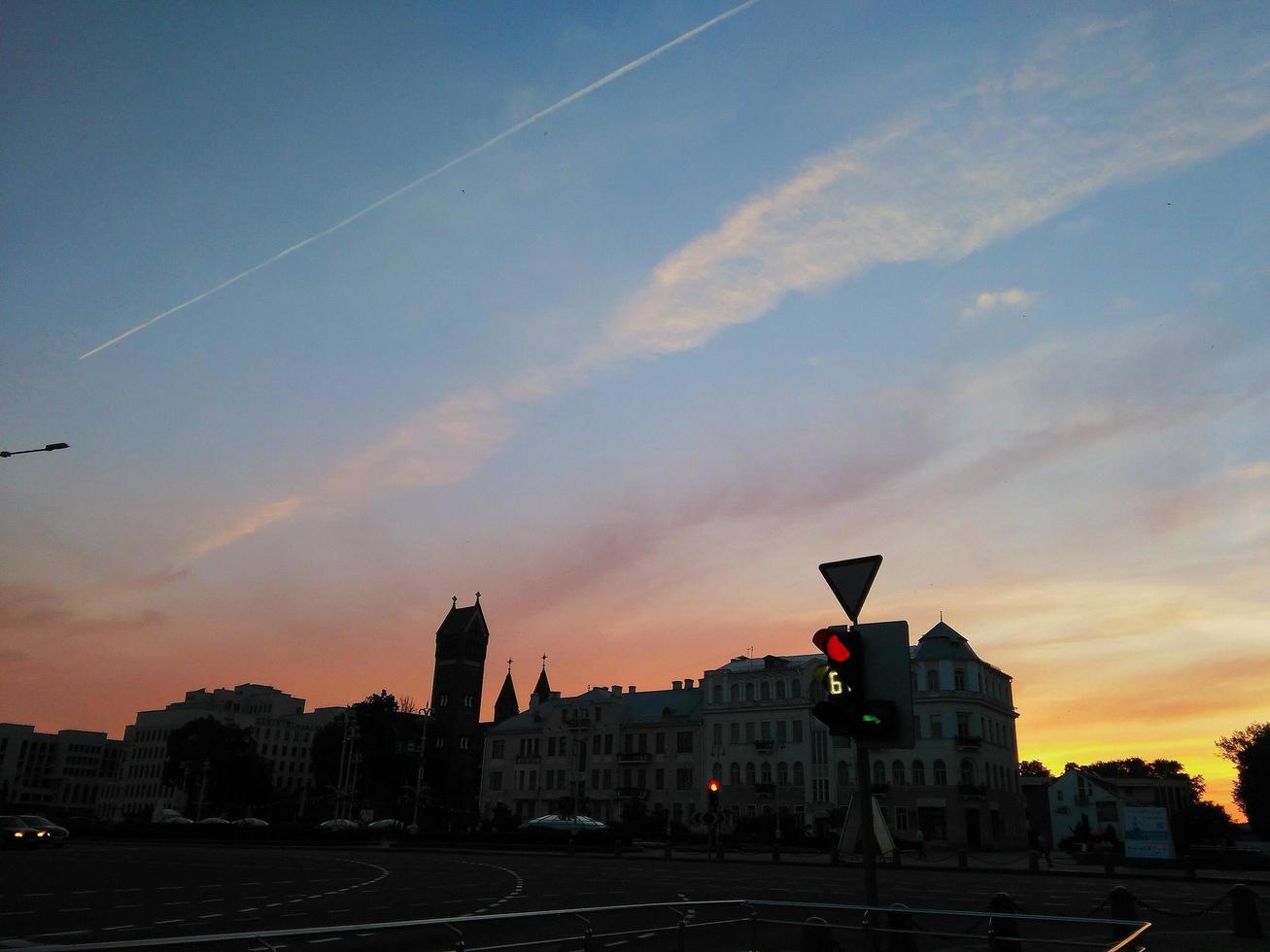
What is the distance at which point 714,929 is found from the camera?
378 inches

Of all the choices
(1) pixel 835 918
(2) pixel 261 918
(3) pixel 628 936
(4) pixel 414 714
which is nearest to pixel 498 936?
(3) pixel 628 936

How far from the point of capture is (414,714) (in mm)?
131750

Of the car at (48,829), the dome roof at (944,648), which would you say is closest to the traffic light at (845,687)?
the car at (48,829)

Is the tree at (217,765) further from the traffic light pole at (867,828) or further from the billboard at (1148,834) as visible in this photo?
the traffic light pole at (867,828)

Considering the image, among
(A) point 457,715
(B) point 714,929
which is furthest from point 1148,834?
(A) point 457,715

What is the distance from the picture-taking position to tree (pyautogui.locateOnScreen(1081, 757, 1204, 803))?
176 meters

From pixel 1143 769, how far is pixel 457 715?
133104mm

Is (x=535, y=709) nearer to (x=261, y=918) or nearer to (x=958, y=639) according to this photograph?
(x=958, y=639)

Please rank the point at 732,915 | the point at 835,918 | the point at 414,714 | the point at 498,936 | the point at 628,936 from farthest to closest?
the point at 414,714 < the point at 835,918 < the point at 732,915 < the point at 628,936 < the point at 498,936

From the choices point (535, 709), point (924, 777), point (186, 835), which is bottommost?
point (186, 835)

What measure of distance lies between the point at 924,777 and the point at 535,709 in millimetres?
44927

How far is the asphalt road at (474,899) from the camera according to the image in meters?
9.25

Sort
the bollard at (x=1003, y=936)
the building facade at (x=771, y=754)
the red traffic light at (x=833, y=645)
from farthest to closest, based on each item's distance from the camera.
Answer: the building facade at (x=771, y=754)
the bollard at (x=1003, y=936)
the red traffic light at (x=833, y=645)

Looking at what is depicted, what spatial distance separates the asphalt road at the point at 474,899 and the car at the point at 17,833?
357 cm
